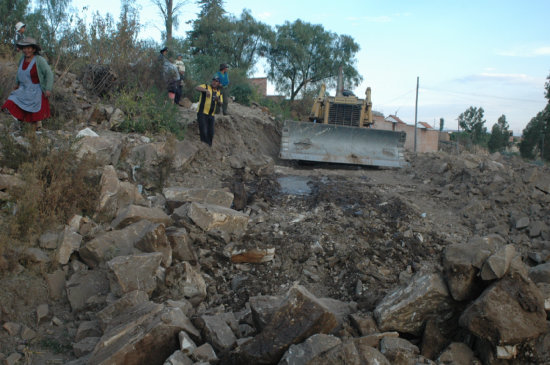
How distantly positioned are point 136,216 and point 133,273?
1.03m

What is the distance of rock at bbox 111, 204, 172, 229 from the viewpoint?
172 inches

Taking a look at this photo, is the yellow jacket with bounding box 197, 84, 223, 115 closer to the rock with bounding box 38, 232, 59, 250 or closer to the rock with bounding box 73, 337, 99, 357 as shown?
the rock with bounding box 38, 232, 59, 250

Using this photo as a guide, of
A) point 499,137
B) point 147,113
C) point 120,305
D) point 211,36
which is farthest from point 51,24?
point 499,137

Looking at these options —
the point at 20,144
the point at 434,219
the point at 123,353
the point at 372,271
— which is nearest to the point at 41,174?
the point at 20,144

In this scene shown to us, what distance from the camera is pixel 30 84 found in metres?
5.84

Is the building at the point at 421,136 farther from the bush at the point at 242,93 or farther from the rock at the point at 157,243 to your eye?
the rock at the point at 157,243

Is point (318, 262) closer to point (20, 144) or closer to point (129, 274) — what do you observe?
point (129, 274)

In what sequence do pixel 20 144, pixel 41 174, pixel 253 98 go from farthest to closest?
pixel 253 98 → pixel 20 144 → pixel 41 174

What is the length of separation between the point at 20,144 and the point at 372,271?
4.18 m

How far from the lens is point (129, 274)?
11.5 feet

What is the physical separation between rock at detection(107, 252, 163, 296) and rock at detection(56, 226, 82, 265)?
0.66 m

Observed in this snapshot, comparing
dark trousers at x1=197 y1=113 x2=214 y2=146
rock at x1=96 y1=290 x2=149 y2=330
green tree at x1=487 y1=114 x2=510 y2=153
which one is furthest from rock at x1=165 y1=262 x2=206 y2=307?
green tree at x1=487 y1=114 x2=510 y2=153

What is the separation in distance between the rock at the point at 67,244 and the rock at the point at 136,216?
0.41 m

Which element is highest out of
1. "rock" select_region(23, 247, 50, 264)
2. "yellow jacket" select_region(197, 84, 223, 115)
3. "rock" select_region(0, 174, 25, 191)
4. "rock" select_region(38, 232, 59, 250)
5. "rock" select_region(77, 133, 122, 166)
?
"yellow jacket" select_region(197, 84, 223, 115)
